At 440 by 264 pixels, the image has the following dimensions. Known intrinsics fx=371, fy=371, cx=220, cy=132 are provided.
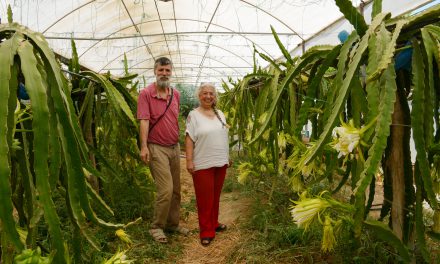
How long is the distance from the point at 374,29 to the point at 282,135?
44.1 inches

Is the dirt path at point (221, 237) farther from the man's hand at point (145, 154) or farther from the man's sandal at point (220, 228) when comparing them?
the man's hand at point (145, 154)

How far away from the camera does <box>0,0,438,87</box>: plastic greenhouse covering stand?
5.29 m

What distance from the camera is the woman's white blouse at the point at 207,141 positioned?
7.42 ft

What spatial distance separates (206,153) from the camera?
226 centimetres

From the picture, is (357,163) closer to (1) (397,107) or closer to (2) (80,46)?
(1) (397,107)

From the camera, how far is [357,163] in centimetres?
94

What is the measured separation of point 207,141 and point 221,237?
0.63 m

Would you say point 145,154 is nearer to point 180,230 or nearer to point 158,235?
point 158,235

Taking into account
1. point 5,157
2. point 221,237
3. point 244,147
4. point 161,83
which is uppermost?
point 161,83

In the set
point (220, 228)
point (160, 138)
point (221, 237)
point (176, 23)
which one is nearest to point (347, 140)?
point (160, 138)

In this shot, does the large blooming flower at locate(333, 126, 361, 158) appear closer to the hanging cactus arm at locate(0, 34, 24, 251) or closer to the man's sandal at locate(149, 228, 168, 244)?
the hanging cactus arm at locate(0, 34, 24, 251)

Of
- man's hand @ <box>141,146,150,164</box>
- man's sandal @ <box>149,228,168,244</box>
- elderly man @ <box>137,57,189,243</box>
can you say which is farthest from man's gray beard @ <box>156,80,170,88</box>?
man's sandal @ <box>149,228,168,244</box>

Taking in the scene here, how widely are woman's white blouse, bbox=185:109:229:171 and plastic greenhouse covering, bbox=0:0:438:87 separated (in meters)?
1.96

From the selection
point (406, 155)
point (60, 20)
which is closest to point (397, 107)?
point (406, 155)
